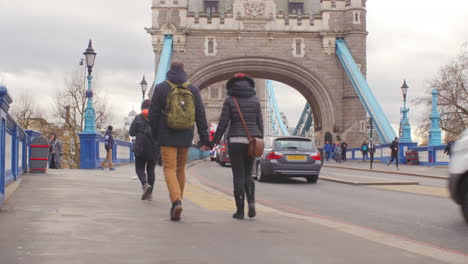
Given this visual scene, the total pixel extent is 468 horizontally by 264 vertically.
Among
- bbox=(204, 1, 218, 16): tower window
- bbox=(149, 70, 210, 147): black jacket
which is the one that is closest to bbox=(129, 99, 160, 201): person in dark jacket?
bbox=(149, 70, 210, 147): black jacket

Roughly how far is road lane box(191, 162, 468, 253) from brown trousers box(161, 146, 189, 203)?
222 centimetres

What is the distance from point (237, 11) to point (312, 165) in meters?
26.1

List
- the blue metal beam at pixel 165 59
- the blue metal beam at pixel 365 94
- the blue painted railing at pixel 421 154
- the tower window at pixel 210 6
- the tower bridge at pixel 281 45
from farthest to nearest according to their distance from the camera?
the tower window at pixel 210 6
the tower bridge at pixel 281 45
the blue metal beam at pixel 165 59
the blue metal beam at pixel 365 94
the blue painted railing at pixel 421 154

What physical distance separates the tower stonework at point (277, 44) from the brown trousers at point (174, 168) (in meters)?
32.2

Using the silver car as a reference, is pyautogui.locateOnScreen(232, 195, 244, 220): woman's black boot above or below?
below

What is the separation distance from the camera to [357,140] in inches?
1490

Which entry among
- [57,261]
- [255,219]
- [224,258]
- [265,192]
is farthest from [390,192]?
[57,261]

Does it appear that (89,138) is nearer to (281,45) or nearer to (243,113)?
(243,113)

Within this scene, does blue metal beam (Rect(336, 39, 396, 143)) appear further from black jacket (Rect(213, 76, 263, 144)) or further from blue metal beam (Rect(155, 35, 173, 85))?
black jacket (Rect(213, 76, 263, 144))

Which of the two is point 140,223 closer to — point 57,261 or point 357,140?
point 57,261

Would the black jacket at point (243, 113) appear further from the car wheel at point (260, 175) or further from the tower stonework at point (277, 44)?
the tower stonework at point (277, 44)

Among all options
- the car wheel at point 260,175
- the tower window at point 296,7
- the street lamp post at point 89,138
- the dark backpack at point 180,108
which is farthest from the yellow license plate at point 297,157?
the tower window at point 296,7

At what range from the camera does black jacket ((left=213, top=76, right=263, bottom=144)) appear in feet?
21.5

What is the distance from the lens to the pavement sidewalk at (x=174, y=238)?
4078mm
